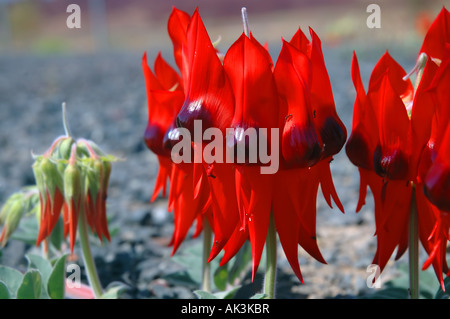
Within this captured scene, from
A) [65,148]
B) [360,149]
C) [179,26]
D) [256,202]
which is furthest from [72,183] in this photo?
[360,149]

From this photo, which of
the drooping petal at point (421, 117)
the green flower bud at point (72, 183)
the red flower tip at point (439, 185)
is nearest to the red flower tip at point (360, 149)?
the drooping petal at point (421, 117)

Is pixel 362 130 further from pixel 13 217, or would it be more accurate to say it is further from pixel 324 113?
pixel 13 217

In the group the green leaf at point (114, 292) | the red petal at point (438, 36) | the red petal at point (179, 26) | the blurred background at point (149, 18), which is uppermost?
the blurred background at point (149, 18)

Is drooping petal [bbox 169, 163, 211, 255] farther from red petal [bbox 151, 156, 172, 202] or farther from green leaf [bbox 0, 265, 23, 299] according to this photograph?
green leaf [bbox 0, 265, 23, 299]

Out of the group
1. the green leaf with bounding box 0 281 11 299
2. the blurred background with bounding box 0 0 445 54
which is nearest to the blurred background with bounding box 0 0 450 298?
the green leaf with bounding box 0 281 11 299

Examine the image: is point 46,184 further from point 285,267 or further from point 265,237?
point 285,267

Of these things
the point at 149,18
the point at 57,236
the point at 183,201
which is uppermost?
the point at 149,18

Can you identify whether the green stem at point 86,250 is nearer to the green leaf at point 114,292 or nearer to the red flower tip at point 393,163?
the green leaf at point 114,292
